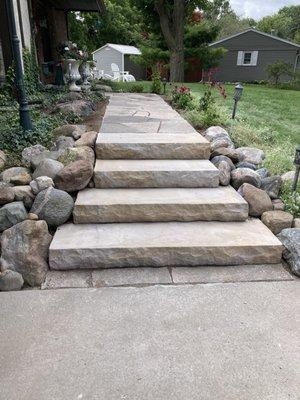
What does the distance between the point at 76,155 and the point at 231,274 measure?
1.92 meters

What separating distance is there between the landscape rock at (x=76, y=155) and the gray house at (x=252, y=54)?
2240 centimetres

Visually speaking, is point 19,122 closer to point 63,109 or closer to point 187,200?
point 63,109

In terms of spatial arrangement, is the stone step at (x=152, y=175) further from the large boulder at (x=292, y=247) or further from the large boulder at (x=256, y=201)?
the large boulder at (x=292, y=247)

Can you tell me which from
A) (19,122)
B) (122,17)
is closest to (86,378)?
(19,122)

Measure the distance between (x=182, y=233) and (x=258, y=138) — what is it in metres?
2.60

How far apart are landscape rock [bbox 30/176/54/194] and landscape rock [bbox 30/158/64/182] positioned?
0.11 m

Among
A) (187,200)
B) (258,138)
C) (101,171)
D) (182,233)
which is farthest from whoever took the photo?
(258,138)

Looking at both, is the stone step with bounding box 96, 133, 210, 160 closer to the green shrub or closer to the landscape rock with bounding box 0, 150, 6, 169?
the landscape rock with bounding box 0, 150, 6, 169

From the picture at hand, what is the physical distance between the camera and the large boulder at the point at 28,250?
2.61 meters

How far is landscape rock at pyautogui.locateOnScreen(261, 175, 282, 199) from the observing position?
11.7 feet

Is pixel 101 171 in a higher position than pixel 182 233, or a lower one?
higher

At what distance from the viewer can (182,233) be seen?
9.96 ft

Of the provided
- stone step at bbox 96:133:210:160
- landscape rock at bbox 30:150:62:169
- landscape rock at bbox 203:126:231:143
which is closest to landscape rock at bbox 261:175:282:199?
stone step at bbox 96:133:210:160

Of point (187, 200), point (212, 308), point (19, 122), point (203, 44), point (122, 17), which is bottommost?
point (212, 308)
